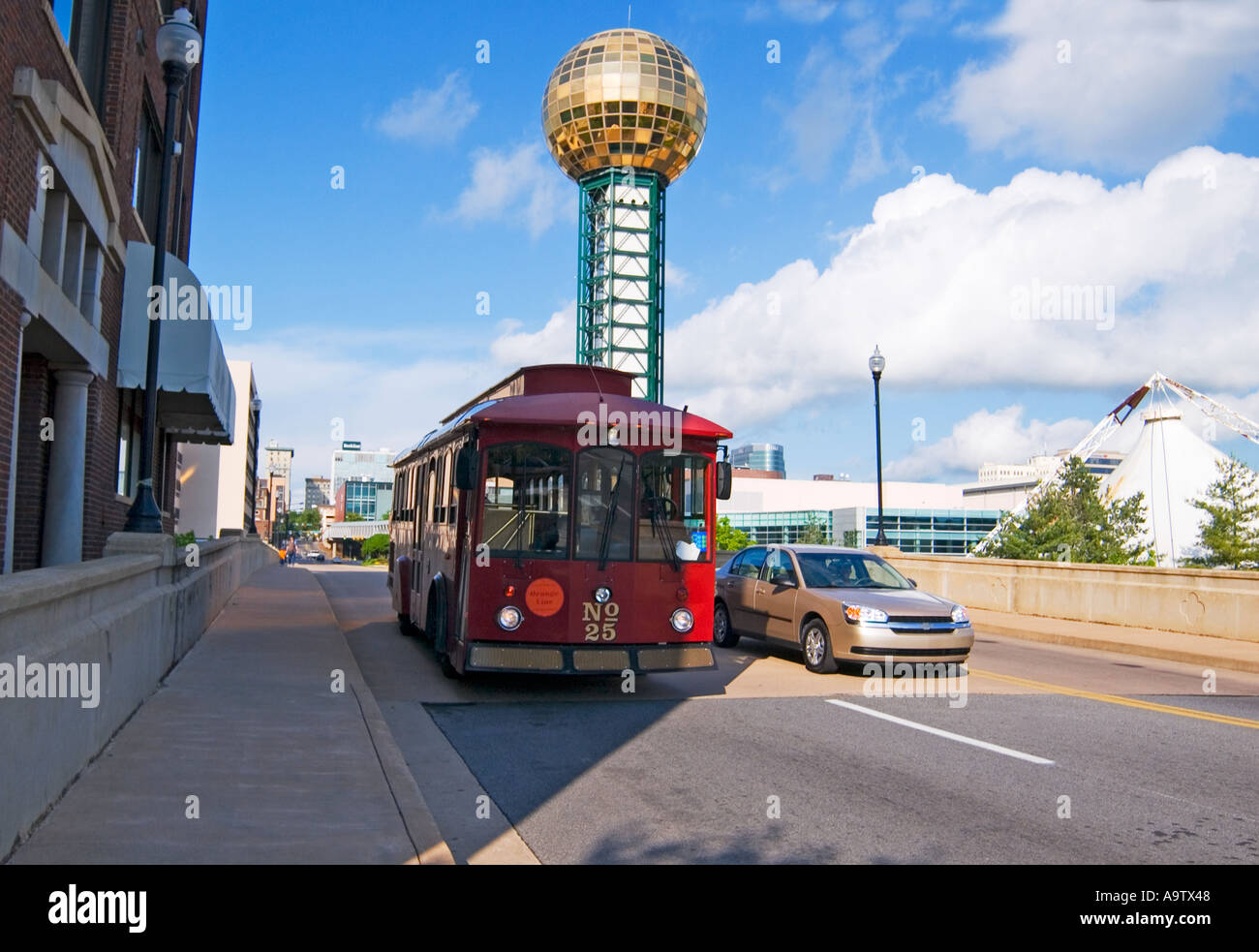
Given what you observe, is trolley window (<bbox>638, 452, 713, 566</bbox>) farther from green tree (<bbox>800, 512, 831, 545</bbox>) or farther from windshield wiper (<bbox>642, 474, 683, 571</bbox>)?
green tree (<bbox>800, 512, 831, 545</bbox>)

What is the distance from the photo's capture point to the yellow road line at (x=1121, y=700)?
10.2 meters

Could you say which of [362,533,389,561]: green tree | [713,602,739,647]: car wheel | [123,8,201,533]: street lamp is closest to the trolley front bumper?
[123,8,201,533]: street lamp

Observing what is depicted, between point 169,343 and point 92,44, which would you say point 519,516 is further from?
point 92,44

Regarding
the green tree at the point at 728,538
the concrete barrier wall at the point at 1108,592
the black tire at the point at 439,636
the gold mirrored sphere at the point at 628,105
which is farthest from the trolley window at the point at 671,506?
the gold mirrored sphere at the point at 628,105

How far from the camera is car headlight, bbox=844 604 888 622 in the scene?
12.2 m

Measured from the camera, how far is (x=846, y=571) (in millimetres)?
13977

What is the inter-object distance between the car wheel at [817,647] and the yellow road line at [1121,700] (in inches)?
82.1

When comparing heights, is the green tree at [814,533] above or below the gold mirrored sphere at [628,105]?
below

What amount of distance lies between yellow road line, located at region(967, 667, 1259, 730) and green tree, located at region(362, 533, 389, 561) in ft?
297

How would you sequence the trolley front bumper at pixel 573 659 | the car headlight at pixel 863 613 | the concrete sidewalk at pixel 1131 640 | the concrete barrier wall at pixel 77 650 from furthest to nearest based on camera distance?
1. the concrete sidewalk at pixel 1131 640
2. the car headlight at pixel 863 613
3. the trolley front bumper at pixel 573 659
4. the concrete barrier wall at pixel 77 650

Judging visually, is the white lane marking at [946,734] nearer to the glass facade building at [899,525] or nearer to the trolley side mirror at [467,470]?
the trolley side mirror at [467,470]

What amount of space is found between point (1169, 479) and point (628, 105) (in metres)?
47.2
